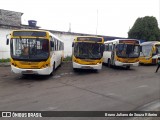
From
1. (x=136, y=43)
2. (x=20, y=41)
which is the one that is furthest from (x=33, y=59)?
(x=136, y=43)

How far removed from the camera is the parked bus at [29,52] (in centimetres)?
1313

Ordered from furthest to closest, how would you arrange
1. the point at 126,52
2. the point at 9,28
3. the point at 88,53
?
the point at 9,28
the point at 126,52
the point at 88,53

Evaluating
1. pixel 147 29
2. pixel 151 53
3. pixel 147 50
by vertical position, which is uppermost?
pixel 147 29

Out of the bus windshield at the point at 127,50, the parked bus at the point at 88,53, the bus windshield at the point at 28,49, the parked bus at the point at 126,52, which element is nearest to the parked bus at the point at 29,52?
the bus windshield at the point at 28,49

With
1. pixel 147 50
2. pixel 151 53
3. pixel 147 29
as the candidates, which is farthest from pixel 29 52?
pixel 147 29

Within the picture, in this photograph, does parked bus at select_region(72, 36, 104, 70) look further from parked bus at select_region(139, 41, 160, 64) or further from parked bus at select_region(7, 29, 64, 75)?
parked bus at select_region(139, 41, 160, 64)

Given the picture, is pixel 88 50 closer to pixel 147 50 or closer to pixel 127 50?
pixel 127 50

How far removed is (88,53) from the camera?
16812mm

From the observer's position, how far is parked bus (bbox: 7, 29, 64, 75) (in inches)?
517

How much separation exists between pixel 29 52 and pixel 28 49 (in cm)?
19

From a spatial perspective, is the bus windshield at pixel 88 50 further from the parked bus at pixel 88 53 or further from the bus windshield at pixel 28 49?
the bus windshield at pixel 28 49

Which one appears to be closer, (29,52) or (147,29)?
(29,52)

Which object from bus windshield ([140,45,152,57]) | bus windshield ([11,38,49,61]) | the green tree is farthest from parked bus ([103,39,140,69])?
the green tree

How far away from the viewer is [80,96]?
9.35 metres
